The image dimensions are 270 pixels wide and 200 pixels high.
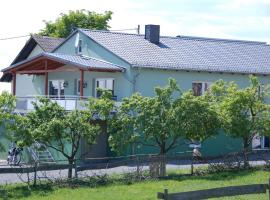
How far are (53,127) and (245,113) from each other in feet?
28.3

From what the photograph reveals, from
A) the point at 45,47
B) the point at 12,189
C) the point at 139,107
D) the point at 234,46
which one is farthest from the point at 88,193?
the point at 45,47

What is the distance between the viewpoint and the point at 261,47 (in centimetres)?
4462

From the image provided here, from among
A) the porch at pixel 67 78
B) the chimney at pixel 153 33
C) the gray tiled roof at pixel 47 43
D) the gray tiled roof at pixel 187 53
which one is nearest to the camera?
the porch at pixel 67 78

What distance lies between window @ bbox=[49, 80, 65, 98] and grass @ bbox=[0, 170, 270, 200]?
61.8 ft

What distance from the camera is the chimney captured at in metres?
39.6

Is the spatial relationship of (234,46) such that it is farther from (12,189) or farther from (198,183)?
(12,189)

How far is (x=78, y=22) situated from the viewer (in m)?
69.1

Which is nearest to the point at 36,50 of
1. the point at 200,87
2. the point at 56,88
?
the point at 56,88

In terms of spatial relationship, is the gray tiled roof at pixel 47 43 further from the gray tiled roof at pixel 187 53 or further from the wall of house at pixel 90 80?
the gray tiled roof at pixel 187 53

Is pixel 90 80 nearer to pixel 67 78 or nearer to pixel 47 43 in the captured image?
pixel 67 78

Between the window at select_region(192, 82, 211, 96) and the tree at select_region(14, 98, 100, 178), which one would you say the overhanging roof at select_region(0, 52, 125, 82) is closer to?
the window at select_region(192, 82, 211, 96)

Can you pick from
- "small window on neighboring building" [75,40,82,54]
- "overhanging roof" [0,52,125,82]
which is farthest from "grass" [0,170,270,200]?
"small window on neighboring building" [75,40,82,54]

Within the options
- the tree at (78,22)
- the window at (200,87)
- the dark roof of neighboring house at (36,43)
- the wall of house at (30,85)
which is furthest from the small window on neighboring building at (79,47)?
the tree at (78,22)

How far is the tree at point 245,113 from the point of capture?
27.0 metres
